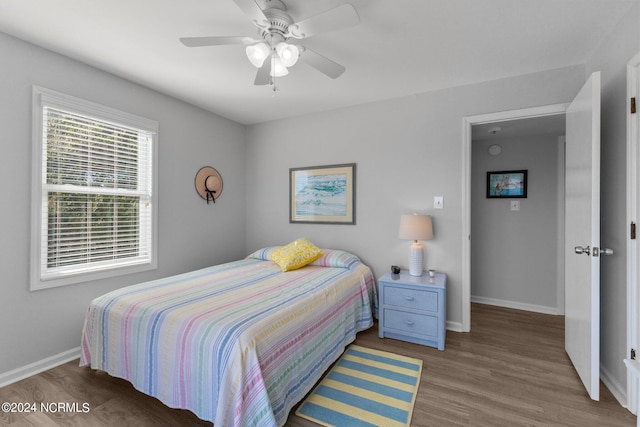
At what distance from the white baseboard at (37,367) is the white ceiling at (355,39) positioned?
237cm

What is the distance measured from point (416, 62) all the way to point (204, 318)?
8.10 ft

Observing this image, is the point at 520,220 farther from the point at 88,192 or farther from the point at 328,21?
the point at 88,192

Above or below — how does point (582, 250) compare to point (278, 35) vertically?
below

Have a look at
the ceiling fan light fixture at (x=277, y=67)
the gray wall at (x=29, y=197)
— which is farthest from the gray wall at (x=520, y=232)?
the gray wall at (x=29, y=197)

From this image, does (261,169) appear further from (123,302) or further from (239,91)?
(123,302)

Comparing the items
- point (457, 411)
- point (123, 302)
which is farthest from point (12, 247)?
point (457, 411)

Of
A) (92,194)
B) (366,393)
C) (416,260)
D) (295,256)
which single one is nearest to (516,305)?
(416,260)

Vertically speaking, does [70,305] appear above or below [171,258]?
below

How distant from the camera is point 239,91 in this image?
2971 mm

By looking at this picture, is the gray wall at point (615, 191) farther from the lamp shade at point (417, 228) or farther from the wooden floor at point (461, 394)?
the lamp shade at point (417, 228)

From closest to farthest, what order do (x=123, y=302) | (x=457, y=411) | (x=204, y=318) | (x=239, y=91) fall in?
1. (x=204, y=318)
2. (x=457, y=411)
3. (x=123, y=302)
4. (x=239, y=91)

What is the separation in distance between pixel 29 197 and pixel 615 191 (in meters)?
4.06

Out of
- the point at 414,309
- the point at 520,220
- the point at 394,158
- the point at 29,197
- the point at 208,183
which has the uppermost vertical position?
the point at 394,158

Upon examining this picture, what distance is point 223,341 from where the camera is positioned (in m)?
1.45
